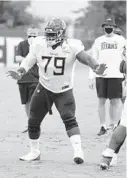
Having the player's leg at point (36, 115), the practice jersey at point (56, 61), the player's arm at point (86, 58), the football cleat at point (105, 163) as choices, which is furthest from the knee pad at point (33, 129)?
the football cleat at point (105, 163)

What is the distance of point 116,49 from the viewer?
11.9 meters

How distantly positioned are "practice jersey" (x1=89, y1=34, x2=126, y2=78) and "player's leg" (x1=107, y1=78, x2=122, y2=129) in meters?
0.13

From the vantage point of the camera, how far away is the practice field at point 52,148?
26.9 feet

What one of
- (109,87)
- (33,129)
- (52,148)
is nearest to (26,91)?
(109,87)

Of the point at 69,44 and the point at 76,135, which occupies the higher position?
the point at 69,44

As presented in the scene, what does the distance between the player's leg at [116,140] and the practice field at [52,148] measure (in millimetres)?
119

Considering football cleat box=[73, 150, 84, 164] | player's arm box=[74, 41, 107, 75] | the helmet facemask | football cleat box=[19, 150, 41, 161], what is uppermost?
the helmet facemask

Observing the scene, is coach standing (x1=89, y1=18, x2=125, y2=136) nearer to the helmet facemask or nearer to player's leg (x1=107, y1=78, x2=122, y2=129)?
player's leg (x1=107, y1=78, x2=122, y2=129)

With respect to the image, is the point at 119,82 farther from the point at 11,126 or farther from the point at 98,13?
the point at 98,13

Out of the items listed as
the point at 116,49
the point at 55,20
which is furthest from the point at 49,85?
the point at 116,49

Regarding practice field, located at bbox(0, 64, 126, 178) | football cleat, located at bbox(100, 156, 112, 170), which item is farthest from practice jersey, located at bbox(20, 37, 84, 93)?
football cleat, located at bbox(100, 156, 112, 170)

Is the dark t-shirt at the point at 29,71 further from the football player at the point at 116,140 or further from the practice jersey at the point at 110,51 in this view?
the football player at the point at 116,140

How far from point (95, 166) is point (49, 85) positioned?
1187mm

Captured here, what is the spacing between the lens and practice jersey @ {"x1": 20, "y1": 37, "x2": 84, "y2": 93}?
8.92 m
